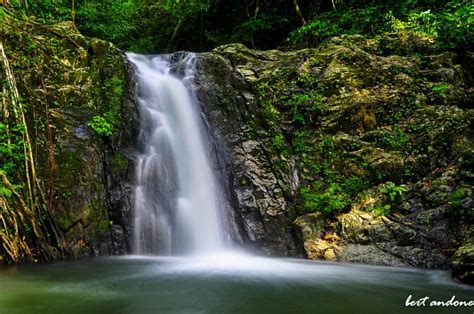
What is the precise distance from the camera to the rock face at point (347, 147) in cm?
640

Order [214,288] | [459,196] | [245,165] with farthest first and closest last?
[245,165] < [459,196] < [214,288]

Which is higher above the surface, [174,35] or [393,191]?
[174,35]

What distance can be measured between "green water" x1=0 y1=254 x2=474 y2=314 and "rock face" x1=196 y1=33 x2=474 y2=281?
0.85 meters

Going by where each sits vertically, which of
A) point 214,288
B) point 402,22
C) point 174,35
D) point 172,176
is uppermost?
point 174,35

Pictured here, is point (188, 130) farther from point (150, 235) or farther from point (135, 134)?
point (150, 235)

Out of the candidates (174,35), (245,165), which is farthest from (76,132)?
(174,35)

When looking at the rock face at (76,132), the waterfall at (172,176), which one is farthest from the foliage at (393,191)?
the rock face at (76,132)

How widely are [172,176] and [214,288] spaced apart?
3.47 m

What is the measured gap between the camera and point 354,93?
8.66m

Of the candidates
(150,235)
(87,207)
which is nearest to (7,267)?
(87,207)

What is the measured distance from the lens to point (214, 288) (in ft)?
14.7

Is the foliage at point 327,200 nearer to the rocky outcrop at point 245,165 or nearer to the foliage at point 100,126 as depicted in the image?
the rocky outcrop at point 245,165

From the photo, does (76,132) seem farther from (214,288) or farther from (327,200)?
(327,200)

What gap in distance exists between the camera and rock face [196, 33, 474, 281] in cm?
640
